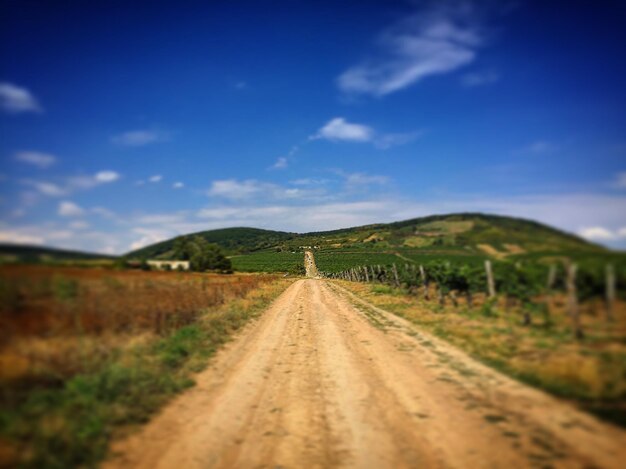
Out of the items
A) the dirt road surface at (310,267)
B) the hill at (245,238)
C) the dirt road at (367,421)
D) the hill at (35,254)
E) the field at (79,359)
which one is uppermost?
the hill at (245,238)

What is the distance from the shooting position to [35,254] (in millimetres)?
7633

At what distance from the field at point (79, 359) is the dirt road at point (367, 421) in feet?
1.95

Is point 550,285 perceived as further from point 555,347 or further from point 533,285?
point 555,347

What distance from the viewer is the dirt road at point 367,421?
15.0ft

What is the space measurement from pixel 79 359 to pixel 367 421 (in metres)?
5.76

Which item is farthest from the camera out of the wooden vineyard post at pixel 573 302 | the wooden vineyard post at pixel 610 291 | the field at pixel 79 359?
the wooden vineyard post at pixel 573 302

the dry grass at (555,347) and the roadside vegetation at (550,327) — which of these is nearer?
the dry grass at (555,347)

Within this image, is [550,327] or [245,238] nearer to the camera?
[550,327]

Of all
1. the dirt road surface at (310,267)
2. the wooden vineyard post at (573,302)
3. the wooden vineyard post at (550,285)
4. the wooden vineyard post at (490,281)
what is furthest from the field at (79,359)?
the dirt road surface at (310,267)

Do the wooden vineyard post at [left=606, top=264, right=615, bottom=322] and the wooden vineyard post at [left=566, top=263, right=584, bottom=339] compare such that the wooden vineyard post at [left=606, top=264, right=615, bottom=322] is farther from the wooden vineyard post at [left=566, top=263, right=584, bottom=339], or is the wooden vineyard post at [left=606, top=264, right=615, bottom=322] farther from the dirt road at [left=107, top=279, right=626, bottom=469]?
the dirt road at [left=107, top=279, right=626, bottom=469]

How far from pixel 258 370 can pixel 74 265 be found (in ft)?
17.7

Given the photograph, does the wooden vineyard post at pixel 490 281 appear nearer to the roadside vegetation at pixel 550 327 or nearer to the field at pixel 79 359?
the roadside vegetation at pixel 550 327

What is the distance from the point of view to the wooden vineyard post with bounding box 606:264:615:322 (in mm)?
8219

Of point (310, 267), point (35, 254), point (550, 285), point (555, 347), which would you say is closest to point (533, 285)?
point (550, 285)
